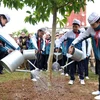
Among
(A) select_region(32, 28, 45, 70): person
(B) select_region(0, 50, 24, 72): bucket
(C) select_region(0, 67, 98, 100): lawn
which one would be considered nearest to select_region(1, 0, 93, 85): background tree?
(B) select_region(0, 50, 24, 72): bucket

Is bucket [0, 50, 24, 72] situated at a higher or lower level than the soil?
higher

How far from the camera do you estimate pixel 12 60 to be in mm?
5191

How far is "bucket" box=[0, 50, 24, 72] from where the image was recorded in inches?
201

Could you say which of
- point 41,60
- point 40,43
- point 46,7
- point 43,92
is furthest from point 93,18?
point 41,60

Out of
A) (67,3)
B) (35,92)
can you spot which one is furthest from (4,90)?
(67,3)

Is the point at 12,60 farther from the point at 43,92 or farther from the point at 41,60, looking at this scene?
the point at 41,60

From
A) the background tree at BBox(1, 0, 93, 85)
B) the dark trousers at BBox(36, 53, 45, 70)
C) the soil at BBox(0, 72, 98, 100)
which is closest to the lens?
the background tree at BBox(1, 0, 93, 85)

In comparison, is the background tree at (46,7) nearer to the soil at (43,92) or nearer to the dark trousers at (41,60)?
the soil at (43,92)

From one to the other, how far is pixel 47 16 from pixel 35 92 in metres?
1.59

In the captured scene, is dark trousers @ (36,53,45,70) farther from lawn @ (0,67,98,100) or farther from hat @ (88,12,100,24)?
hat @ (88,12,100,24)

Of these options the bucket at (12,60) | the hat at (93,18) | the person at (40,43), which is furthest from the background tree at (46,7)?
the person at (40,43)

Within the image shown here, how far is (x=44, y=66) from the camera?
11.8 meters

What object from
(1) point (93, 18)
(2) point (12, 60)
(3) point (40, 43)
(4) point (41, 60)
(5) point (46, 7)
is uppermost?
(5) point (46, 7)

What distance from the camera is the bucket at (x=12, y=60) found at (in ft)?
16.8
